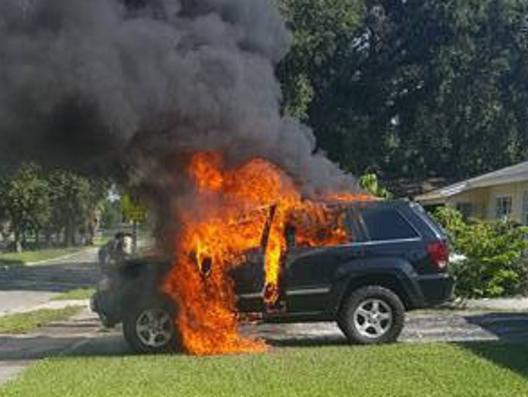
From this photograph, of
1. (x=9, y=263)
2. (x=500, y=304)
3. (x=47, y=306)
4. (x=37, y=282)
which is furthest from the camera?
(x=9, y=263)

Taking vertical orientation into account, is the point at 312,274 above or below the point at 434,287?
above

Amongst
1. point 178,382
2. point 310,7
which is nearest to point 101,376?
point 178,382

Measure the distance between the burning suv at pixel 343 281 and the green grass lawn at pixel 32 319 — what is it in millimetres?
4510

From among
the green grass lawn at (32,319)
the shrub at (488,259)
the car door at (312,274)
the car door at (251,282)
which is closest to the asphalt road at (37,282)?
the green grass lawn at (32,319)

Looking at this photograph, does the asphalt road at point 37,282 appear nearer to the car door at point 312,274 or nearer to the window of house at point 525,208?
the car door at point 312,274

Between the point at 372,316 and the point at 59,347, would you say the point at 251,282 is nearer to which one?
the point at 372,316

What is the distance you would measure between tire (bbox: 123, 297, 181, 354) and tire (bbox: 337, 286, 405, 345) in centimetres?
209

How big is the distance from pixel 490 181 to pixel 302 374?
52.9 ft

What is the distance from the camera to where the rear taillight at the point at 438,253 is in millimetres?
12680

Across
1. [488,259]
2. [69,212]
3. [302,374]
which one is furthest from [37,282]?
[69,212]

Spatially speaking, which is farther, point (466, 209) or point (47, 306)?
point (466, 209)

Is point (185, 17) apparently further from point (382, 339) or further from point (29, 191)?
point (29, 191)

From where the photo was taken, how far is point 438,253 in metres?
12.7

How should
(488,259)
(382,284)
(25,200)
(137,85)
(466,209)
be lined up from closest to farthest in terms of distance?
(137,85) < (382,284) < (488,259) < (466,209) < (25,200)
